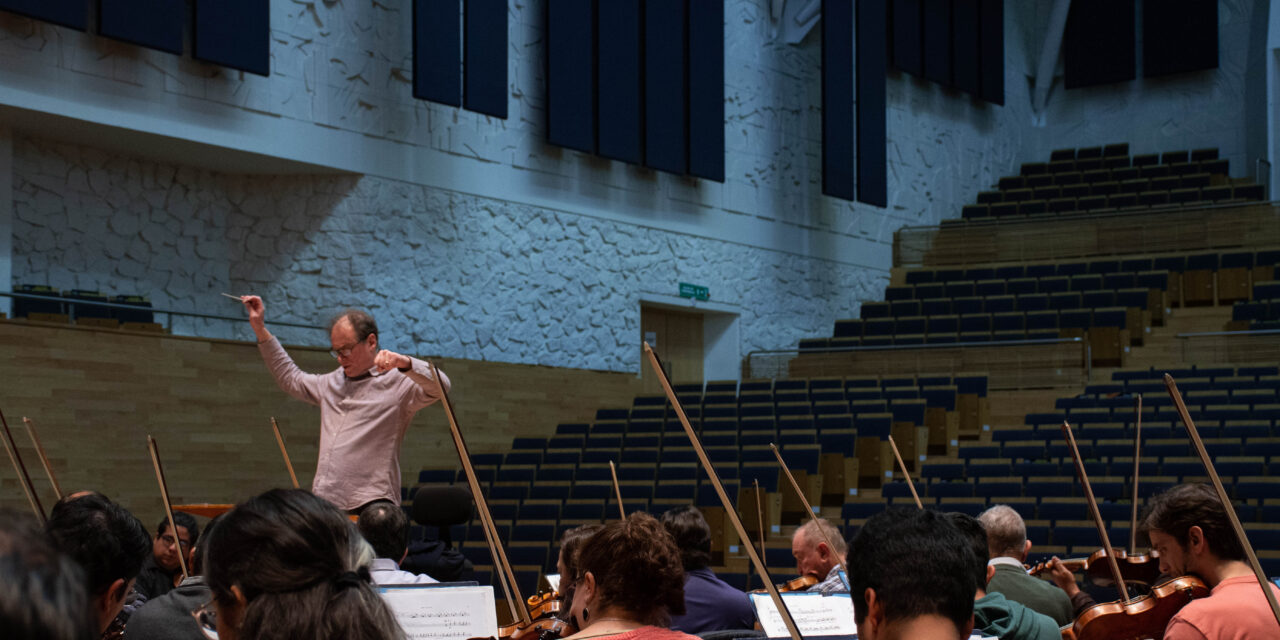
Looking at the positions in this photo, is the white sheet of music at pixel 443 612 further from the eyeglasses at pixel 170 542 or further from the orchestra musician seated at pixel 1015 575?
the eyeglasses at pixel 170 542

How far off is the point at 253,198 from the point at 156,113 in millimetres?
1603

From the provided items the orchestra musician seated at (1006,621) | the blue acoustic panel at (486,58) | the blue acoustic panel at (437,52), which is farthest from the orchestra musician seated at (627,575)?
the blue acoustic panel at (486,58)

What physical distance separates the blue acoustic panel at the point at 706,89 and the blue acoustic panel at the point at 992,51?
5994 mm

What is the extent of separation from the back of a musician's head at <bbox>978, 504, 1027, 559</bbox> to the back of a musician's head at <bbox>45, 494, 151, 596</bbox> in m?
2.61

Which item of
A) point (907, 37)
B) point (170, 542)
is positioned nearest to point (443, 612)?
point (170, 542)

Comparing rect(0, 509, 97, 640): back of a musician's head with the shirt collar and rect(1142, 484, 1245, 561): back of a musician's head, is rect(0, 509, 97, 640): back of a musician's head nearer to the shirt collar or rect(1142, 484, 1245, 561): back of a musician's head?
rect(1142, 484, 1245, 561): back of a musician's head

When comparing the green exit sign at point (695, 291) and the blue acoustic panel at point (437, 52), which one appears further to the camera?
the green exit sign at point (695, 291)

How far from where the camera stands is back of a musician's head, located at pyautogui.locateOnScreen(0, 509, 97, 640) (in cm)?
79

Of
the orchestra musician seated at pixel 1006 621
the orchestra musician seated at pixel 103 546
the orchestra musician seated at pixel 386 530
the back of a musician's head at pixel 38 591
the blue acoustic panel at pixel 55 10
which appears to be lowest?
the orchestra musician seated at pixel 1006 621

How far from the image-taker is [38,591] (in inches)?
31.4

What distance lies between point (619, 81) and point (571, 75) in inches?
25.7

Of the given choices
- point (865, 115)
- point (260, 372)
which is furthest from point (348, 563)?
point (865, 115)

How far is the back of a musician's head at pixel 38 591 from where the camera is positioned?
0.79 m

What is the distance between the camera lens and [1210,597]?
2.53 m
